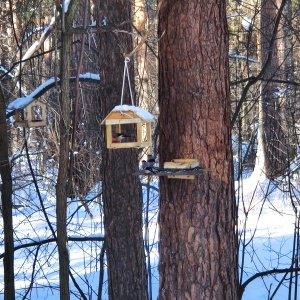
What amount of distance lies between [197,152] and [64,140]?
0.80 meters

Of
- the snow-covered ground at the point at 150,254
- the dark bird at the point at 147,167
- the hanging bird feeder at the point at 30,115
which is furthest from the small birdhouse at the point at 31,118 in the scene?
the snow-covered ground at the point at 150,254

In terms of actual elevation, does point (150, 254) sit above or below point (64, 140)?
below

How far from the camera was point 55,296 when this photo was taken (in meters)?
7.05

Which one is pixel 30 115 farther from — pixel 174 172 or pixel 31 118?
pixel 174 172

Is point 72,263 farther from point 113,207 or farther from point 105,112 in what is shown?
point 105,112

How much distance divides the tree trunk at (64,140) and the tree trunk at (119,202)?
159 centimetres

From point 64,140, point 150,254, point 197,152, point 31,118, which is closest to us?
point 64,140

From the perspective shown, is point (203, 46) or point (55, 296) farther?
point (55, 296)

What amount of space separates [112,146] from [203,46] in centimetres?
87

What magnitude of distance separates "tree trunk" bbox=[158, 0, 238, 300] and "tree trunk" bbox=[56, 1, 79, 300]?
614 millimetres

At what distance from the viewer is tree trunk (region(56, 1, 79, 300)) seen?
118 inches

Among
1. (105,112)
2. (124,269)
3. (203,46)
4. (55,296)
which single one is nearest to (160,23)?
(203,46)

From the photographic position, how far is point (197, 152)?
10.9 ft

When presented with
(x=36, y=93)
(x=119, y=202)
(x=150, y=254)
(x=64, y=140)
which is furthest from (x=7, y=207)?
(x=150, y=254)
